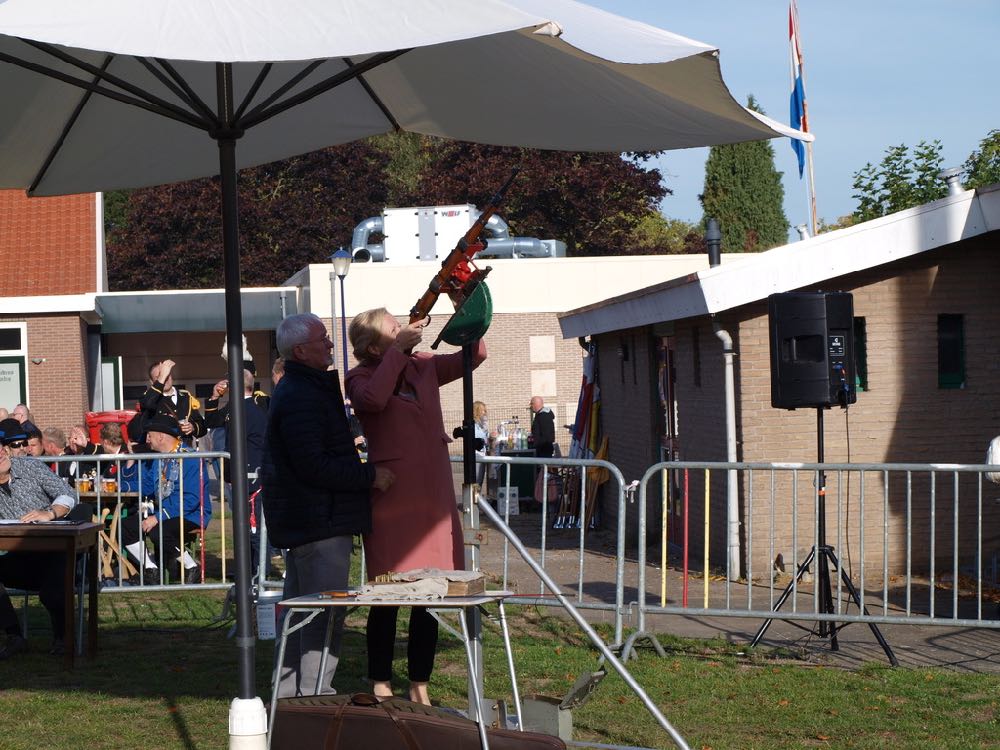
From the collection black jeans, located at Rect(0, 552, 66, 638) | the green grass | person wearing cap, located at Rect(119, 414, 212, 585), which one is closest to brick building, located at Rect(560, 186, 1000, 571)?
the green grass

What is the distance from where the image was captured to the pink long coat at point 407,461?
238 inches

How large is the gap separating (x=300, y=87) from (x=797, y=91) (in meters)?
15.1

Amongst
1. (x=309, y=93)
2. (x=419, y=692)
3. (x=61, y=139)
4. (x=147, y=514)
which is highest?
(x=61, y=139)

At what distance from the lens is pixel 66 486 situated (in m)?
9.40

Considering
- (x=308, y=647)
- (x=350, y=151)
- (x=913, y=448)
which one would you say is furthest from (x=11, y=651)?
(x=350, y=151)

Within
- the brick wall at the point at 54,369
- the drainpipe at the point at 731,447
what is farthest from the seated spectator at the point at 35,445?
the brick wall at the point at 54,369

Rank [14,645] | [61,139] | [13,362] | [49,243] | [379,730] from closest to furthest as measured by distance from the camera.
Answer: [379,730] < [61,139] < [14,645] < [13,362] < [49,243]

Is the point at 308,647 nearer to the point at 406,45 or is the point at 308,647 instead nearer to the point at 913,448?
the point at 406,45

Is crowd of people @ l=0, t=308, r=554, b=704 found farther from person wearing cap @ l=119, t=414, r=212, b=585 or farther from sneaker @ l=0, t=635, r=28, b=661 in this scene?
person wearing cap @ l=119, t=414, r=212, b=585

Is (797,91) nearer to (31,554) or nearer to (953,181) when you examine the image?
(953,181)

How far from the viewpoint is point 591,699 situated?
7.22 m

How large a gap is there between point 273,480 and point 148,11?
8.31ft

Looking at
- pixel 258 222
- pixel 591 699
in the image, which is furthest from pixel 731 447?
pixel 258 222

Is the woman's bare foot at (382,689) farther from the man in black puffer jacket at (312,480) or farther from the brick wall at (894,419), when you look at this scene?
the brick wall at (894,419)
